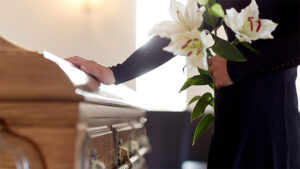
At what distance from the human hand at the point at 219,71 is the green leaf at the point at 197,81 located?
0.07 metres

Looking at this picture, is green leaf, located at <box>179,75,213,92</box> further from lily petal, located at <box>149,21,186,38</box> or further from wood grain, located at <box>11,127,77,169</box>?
wood grain, located at <box>11,127,77,169</box>

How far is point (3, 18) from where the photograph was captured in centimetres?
409

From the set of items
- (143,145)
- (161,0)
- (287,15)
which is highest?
(161,0)

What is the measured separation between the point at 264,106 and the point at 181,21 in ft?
1.19

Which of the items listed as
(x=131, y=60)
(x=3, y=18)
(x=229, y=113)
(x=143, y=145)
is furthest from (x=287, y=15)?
(x=3, y=18)

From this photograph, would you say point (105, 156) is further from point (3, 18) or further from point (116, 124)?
point (3, 18)

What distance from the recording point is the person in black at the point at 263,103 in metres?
0.98

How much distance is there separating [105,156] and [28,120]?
0.44 metres

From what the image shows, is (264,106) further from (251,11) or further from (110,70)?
(110,70)

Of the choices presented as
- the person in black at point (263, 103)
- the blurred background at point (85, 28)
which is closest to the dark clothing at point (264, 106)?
the person in black at point (263, 103)

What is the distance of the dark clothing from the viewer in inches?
38.5

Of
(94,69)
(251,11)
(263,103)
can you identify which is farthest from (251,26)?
(94,69)

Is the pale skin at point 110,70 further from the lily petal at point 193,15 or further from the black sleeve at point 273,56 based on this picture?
the lily petal at point 193,15

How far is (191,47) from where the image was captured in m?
0.77
